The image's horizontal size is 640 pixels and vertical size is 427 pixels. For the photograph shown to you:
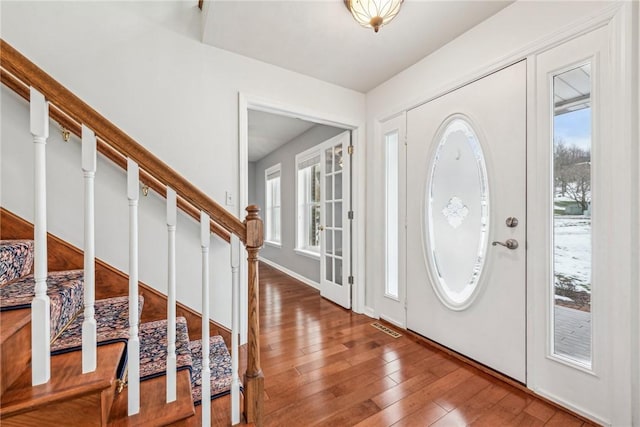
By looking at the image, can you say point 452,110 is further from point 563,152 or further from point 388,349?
point 388,349

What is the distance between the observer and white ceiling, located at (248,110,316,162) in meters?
3.83

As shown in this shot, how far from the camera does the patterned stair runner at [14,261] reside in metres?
1.15

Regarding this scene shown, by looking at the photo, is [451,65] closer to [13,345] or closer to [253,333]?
[253,333]

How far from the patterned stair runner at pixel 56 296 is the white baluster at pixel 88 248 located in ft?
0.82

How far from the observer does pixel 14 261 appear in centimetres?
123

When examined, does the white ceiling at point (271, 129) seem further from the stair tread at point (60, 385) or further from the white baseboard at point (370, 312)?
the stair tread at point (60, 385)

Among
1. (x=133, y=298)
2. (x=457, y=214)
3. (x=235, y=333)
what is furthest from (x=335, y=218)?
(x=133, y=298)

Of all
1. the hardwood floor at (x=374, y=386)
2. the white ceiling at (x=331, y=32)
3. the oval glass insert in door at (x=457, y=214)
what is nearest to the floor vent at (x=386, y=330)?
the hardwood floor at (x=374, y=386)

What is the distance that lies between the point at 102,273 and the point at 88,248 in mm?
1035

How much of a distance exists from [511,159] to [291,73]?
6.62ft

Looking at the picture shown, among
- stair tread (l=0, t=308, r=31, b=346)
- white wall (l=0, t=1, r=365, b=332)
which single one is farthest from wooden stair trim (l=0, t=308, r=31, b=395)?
white wall (l=0, t=1, r=365, b=332)

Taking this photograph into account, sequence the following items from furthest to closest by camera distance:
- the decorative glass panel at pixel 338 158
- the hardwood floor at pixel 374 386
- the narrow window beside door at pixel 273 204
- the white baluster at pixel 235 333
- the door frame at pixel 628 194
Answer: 1. the narrow window beside door at pixel 273 204
2. the decorative glass panel at pixel 338 158
3. the hardwood floor at pixel 374 386
4. the door frame at pixel 628 194
5. the white baluster at pixel 235 333

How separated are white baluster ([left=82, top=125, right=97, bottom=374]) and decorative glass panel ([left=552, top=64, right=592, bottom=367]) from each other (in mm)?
2289

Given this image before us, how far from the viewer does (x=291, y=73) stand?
2.53 m
